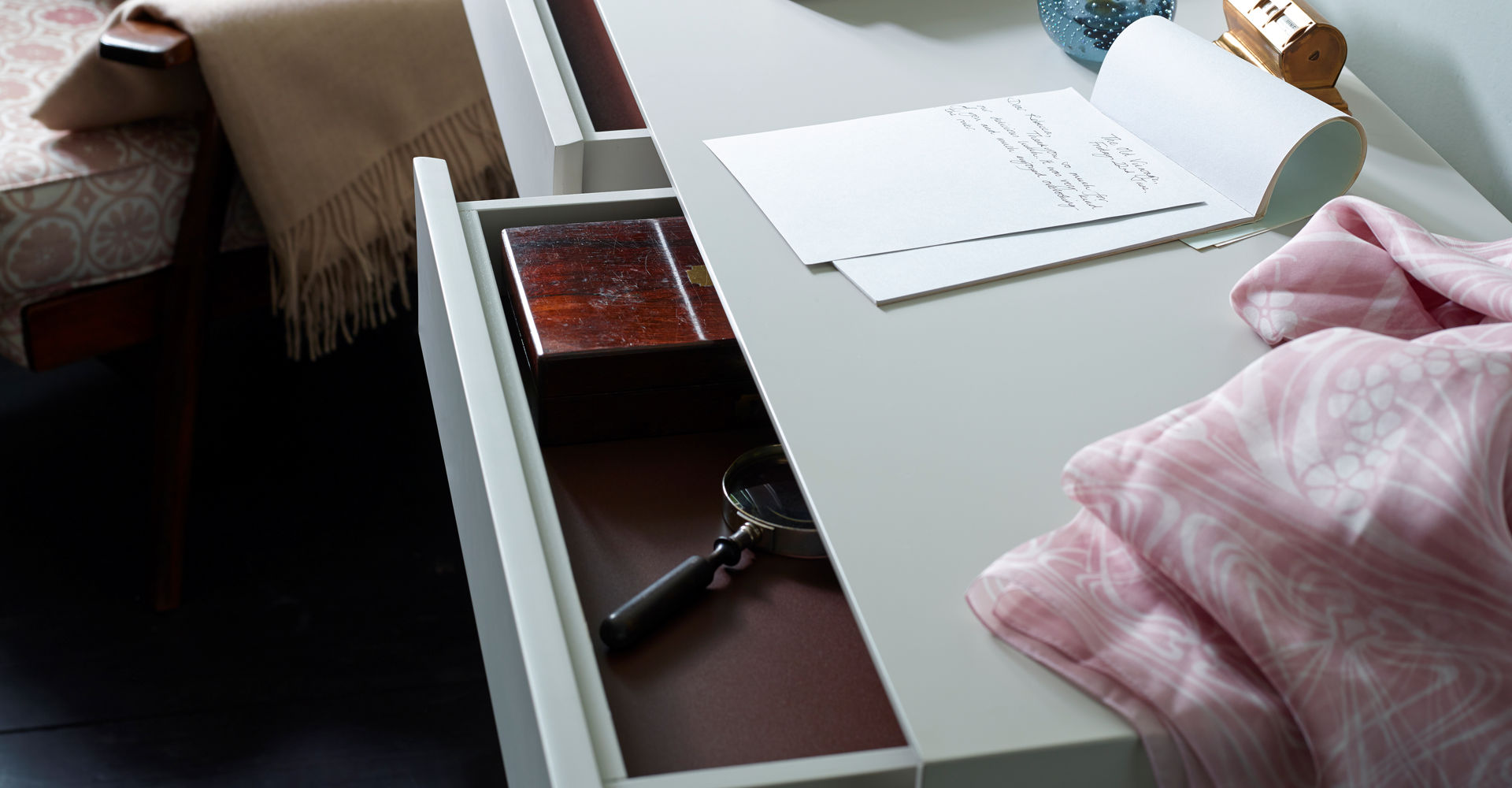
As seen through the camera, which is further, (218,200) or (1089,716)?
(218,200)

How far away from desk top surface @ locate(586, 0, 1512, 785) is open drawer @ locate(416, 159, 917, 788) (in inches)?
1.7

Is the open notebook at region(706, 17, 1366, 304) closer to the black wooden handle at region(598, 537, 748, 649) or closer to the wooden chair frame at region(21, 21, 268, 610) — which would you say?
the black wooden handle at region(598, 537, 748, 649)

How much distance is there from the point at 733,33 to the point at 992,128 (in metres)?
0.20

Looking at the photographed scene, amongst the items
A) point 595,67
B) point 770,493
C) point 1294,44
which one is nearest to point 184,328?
point 595,67

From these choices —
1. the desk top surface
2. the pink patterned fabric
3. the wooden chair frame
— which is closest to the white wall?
the desk top surface

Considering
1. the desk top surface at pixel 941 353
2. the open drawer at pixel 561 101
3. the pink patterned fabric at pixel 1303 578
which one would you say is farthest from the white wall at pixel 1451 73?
the open drawer at pixel 561 101

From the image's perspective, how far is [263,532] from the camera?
1246 millimetres

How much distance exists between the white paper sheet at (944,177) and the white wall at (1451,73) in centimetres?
21

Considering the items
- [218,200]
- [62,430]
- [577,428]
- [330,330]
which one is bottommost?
[62,430]

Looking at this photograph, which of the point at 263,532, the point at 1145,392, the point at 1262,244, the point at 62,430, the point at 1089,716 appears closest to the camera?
the point at 1089,716

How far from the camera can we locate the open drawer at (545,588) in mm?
388

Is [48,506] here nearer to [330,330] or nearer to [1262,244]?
[330,330]

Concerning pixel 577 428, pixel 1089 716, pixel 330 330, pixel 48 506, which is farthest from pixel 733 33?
pixel 48 506

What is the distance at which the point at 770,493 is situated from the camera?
23.0 inches
